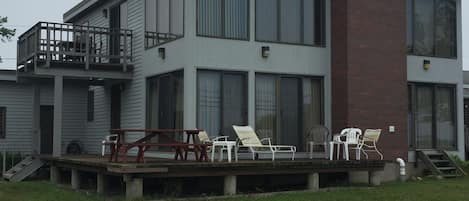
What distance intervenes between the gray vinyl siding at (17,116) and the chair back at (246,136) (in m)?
9.85

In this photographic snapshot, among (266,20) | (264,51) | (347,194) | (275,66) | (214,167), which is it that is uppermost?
(266,20)

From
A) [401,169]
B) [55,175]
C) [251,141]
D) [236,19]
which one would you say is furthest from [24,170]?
[401,169]

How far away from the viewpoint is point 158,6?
1609 centimetres

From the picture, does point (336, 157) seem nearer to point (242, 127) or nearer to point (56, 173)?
point (242, 127)

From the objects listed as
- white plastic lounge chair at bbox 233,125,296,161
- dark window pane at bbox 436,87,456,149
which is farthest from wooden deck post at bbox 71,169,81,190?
dark window pane at bbox 436,87,456,149

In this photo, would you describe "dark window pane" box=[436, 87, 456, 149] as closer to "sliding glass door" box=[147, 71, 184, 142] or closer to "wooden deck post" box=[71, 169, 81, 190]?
"sliding glass door" box=[147, 71, 184, 142]

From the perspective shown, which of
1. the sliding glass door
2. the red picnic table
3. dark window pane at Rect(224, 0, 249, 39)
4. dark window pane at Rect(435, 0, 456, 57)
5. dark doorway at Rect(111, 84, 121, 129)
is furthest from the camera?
dark doorway at Rect(111, 84, 121, 129)

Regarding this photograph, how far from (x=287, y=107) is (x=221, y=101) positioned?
1.85m

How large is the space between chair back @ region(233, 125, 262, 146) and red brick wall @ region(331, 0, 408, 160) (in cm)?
278

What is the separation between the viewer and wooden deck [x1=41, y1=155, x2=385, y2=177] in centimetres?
1120

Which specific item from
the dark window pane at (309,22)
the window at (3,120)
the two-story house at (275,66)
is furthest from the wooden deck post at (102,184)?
the window at (3,120)

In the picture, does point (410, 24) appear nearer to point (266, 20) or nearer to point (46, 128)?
point (266, 20)

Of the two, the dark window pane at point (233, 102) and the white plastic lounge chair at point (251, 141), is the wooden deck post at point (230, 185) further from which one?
the dark window pane at point (233, 102)

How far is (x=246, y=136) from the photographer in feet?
45.4
